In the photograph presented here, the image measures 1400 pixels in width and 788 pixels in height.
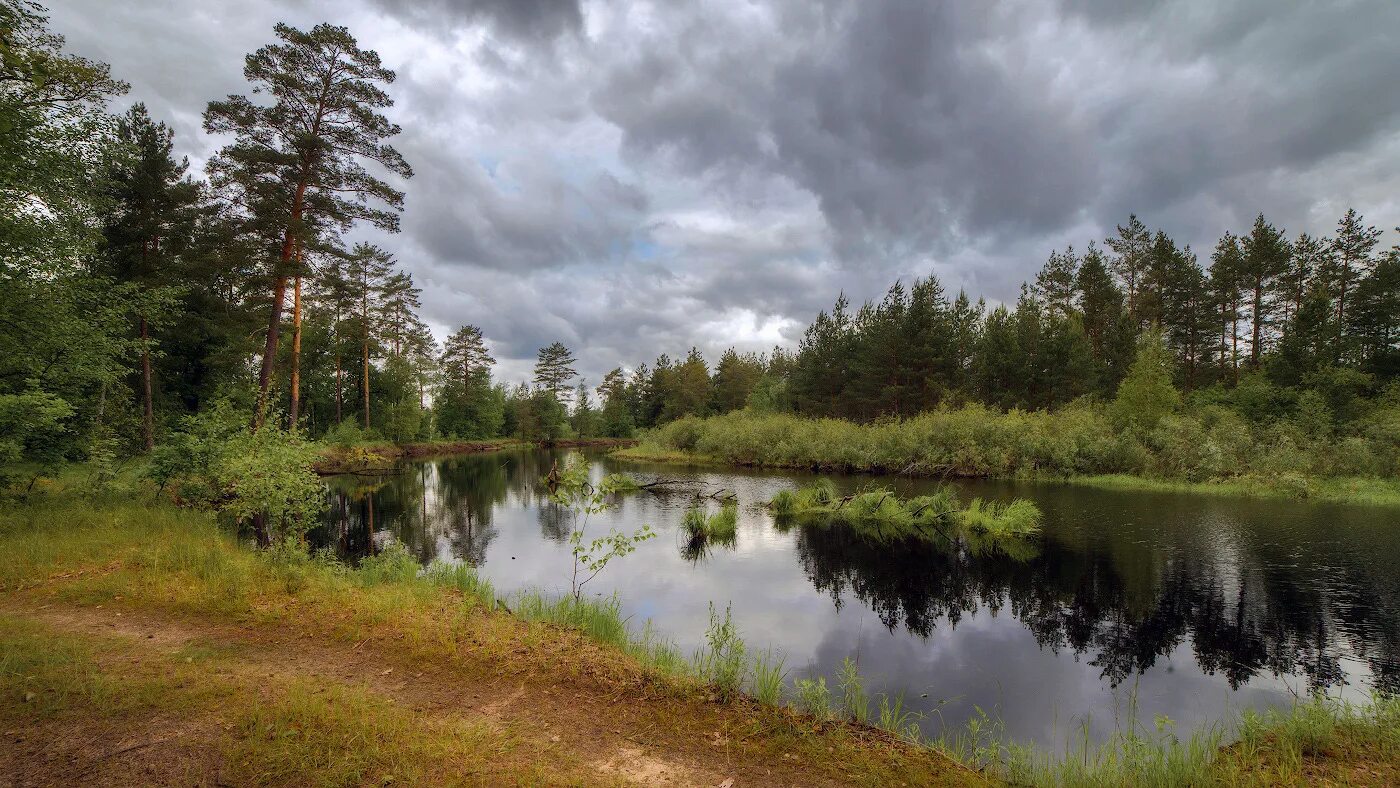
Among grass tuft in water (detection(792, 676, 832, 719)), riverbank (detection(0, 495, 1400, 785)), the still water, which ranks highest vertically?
riverbank (detection(0, 495, 1400, 785))

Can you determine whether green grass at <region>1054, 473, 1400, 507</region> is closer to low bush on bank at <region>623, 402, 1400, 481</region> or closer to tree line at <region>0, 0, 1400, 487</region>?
low bush on bank at <region>623, 402, 1400, 481</region>

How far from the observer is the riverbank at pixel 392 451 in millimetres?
37656

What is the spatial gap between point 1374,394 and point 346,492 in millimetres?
55727

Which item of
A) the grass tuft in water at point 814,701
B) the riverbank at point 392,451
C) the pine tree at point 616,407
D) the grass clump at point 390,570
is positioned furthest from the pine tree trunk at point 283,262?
the pine tree at point 616,407

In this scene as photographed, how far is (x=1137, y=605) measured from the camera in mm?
11062

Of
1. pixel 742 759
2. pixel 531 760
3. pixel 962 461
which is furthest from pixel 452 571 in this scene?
pixel 962 461

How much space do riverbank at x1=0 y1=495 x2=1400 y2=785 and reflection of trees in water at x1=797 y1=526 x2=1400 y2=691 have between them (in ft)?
9.61

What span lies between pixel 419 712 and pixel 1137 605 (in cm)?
1278

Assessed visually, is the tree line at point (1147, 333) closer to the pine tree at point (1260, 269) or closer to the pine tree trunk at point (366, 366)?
the pine tree at point (1260, 269)

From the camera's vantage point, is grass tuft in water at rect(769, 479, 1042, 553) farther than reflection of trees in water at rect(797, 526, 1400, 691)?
Yes

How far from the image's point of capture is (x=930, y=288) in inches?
1714

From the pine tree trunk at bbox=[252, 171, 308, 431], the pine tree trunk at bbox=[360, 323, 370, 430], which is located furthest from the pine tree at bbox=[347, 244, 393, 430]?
the pine tree trunk at bbox=[252, 171, 308, 431]

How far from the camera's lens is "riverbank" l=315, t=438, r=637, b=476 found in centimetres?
3766

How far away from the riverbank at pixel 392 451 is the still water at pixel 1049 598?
50.0ft
